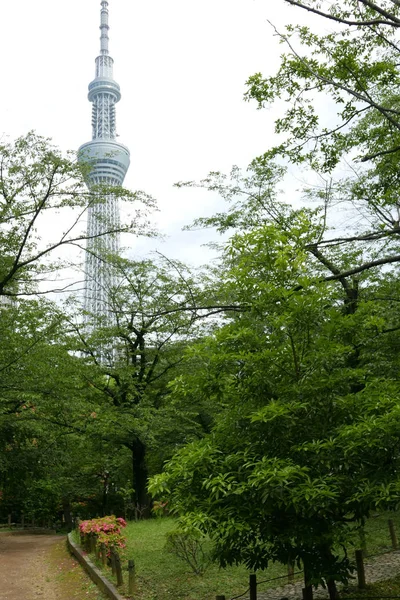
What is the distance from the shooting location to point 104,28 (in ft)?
414

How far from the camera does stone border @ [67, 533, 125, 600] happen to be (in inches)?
340

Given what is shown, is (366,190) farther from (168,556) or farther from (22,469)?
(22,469)

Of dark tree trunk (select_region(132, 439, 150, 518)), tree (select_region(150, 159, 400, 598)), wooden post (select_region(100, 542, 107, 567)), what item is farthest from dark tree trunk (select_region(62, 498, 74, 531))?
tree (select_region(150, 159, 400, 598))

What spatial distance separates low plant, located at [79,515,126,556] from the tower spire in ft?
418

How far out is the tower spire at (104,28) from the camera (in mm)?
122750

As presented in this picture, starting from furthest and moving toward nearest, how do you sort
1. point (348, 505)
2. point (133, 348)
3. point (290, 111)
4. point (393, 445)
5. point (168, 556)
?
point (133, 348)
point (168, 556)
point (290, 111)
point (348, 505)
point (393, 445)

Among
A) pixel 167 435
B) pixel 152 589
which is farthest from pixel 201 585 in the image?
pixel 167 435

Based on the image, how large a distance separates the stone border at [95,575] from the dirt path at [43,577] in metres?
0.11

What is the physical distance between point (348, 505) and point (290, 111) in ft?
19.4

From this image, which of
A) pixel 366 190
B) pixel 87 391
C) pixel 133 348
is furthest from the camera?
pixel 133 348

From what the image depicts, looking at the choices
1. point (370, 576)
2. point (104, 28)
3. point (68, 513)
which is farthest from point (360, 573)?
point (104, 28)

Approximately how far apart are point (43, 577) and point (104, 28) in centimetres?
13491

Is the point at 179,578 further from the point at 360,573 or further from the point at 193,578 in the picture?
the point at 360,573

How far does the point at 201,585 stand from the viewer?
8.70 m
